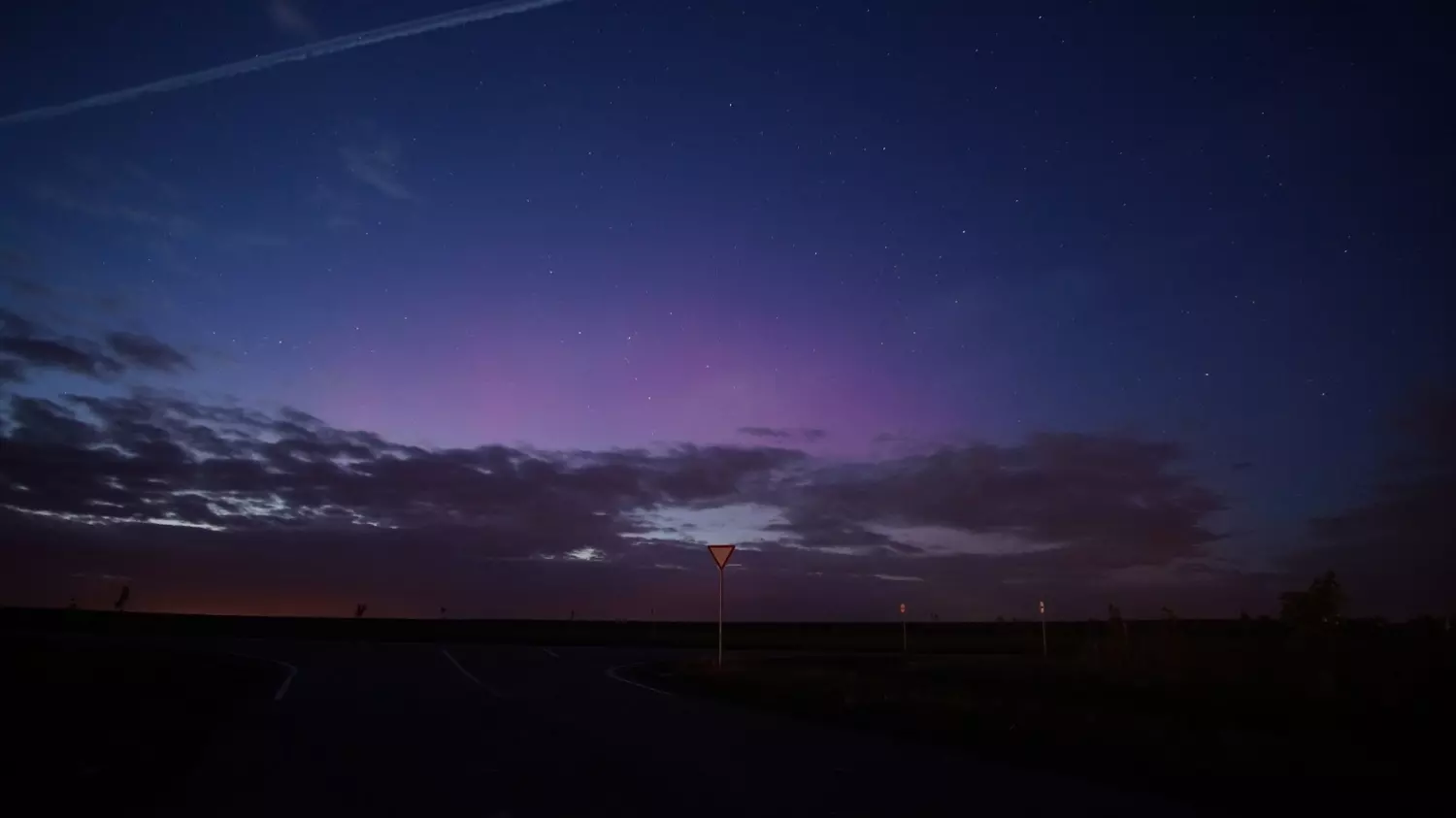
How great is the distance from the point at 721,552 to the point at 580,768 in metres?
19.3

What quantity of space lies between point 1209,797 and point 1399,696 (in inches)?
455

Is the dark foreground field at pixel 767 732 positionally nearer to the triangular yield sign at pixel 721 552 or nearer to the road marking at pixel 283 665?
the road marking at pixel 283 665

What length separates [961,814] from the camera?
983cm

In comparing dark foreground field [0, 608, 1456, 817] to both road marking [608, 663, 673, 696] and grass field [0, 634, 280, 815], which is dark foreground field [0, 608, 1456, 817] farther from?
road marking [608, 663, 673, 696]

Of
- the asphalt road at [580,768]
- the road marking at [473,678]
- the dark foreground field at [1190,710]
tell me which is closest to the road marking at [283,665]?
the asphalt road at [580,768]

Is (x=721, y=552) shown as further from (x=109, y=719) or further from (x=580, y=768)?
(x=580, y=768)

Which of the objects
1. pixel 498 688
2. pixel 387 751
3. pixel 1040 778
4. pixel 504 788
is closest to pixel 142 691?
pixel 498 688

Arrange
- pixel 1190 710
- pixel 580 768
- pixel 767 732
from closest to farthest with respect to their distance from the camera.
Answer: pixel 580 768 → pixel 767 732 → pixel 1190 710

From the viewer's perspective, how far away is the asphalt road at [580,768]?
10.2m

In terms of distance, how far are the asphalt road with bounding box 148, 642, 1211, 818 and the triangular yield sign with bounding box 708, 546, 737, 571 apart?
9392 millimetres

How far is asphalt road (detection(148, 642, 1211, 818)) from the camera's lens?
1023 centimetres

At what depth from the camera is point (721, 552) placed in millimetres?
31750

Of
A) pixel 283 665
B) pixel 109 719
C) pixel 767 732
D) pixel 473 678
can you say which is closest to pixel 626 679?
pixel 473 678

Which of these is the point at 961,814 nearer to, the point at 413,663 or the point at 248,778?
the point at 248,778
